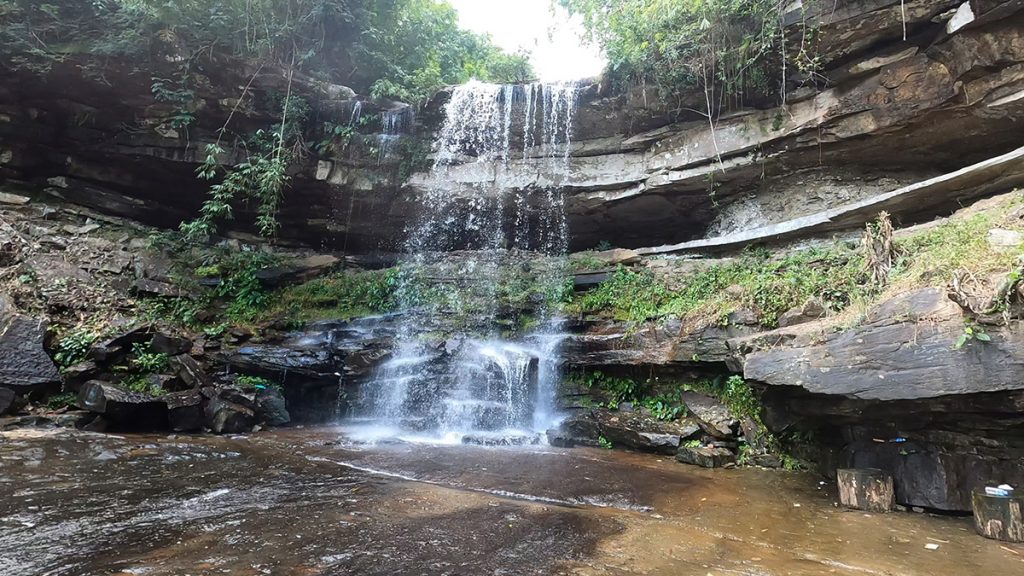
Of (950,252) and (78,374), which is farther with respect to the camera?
(78,374)

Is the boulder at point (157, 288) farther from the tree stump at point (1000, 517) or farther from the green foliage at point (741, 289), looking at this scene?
the tree stump at point (1000, 517)

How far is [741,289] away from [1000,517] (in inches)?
165

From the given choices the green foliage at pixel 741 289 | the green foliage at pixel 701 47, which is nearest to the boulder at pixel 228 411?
the green foliage at pixel 741 289

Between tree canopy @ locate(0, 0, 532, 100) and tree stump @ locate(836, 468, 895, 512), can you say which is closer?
tree stump @ locate(836, 468, 895, 512)

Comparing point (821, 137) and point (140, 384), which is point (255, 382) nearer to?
point (140, 384)

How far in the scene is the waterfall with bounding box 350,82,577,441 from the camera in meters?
8.07

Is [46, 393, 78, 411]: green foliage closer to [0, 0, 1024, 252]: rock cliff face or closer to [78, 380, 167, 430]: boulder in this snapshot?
[78, 380, 167, 430]: boulder

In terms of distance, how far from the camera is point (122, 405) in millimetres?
6469

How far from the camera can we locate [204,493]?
3.77 metres

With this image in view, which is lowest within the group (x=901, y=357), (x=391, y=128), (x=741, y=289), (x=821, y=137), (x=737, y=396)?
(x=737, y=396)

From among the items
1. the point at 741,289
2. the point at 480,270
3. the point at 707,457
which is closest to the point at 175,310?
the point at 480,270

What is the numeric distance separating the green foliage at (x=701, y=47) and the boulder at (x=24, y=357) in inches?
427

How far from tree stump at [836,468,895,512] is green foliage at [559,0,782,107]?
723 centimetres

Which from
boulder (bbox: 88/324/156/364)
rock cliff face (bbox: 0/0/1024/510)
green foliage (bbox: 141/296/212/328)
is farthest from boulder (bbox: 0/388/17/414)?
green foliage (bbox: 141/296/212/328)
